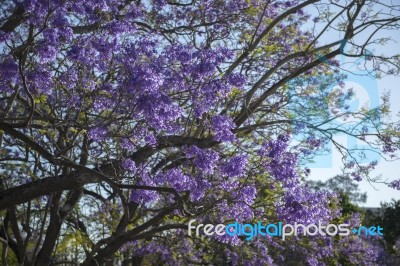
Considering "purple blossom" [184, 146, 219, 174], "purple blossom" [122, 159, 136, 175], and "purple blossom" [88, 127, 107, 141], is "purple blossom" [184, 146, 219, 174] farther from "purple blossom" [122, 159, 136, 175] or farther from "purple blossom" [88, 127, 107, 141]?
"purple blossom" [88, 127, 107, 141]

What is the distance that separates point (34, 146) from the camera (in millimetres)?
5387

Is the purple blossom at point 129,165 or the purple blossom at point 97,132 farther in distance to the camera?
the purple blossom at point 129,165

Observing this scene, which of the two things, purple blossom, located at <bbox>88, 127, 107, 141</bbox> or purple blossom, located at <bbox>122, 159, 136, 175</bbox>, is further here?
purple blossom, located at <bbox>122, 159, 136, 175</bbox>

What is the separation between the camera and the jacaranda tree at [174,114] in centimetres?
527

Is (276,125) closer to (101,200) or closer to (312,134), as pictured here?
(312,134)

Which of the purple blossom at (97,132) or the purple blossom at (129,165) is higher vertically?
Answer: the purple blossom at (97,132)

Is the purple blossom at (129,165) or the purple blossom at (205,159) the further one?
the purple blossom at (129,165)

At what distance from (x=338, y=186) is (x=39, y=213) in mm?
20422

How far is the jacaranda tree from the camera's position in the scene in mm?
5270

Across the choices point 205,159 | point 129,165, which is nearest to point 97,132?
point 129,165

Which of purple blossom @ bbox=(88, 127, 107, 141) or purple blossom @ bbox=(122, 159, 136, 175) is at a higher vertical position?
purple blossom @ bbox=(88, 127, 107, 141)

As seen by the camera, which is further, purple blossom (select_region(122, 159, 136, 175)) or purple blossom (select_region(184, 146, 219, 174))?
purple blossom (select_region(122, 159, 136, 175))

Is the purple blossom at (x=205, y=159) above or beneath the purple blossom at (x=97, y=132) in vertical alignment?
beneath

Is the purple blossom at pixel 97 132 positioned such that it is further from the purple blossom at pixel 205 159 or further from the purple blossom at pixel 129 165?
the purple blossom at pixel 205 159
